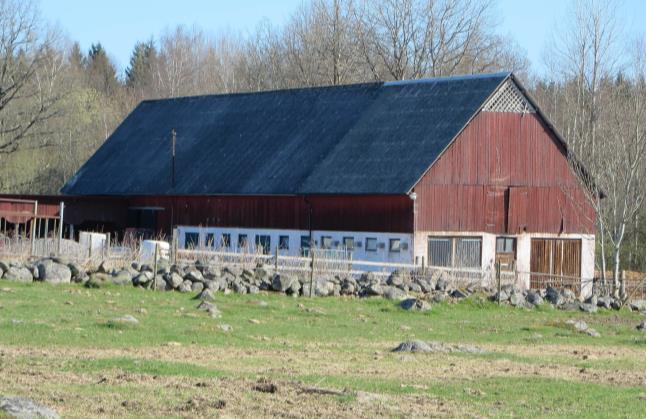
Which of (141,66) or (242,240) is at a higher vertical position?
(141,66)

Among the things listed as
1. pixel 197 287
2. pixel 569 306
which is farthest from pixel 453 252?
pixel 197 287

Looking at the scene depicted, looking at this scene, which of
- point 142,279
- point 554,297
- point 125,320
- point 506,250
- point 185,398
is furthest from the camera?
point 506,250

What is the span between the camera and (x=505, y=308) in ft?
130

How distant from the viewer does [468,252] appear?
52.4 metres

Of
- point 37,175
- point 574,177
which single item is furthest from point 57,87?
point 574,177

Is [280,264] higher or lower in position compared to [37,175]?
lower

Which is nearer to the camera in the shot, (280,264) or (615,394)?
(615,394)

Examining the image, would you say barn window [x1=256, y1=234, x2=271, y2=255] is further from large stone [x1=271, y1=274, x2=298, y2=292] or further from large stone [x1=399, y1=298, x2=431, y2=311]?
large stone [x1=399, y1=298, x2=431, y2=311]

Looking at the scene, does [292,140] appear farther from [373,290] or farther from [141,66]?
[141,66]

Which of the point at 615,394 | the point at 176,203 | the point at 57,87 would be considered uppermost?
the point at 57,87

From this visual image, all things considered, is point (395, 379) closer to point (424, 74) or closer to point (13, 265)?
point (13, 265)

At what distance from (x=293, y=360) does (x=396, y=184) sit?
94.8 ft

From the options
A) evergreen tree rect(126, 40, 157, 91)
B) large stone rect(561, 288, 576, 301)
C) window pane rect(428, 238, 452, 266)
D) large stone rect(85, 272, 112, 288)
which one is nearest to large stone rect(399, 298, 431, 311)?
large stone rect(561, 288, 576, 301)

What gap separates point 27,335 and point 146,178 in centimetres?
4044
